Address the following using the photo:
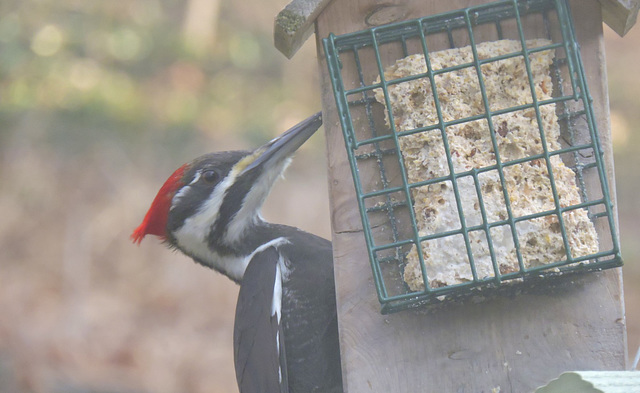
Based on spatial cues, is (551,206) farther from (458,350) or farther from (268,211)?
(268,211)

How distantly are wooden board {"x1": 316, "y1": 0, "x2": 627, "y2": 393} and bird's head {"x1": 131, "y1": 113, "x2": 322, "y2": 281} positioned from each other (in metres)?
0.89

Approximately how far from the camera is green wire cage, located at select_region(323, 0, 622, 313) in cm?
232

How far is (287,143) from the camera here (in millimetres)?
3277

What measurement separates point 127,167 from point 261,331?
199 inches

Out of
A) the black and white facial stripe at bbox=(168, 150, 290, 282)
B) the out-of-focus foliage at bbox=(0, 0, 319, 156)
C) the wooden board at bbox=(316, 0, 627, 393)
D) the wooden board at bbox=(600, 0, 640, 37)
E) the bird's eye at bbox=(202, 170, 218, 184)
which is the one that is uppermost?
the out-of-focus foliage at bbox=(0, 0, 319, 156)

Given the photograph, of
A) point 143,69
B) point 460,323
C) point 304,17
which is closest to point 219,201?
point 304,17

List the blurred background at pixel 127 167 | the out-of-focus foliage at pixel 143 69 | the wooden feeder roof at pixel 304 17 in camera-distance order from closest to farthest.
A: 1. the wooden feeder roof at pixel 304 17
2. the blurred background at pixel 127 167
3. the out-of-focus foliage at pixel 143 69

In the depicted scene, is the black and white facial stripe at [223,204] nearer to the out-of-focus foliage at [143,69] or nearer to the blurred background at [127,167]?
the blurred background at [127,167]

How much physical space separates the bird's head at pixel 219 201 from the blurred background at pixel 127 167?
3119 millimetres

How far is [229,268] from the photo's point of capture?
11.7 ft

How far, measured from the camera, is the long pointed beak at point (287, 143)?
126 inches

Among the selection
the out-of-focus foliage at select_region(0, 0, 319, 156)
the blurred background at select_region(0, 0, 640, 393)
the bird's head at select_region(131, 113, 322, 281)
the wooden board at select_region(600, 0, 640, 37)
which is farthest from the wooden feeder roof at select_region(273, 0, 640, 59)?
the out-of-focus foliage at select_region(0, 0, 319, 156)

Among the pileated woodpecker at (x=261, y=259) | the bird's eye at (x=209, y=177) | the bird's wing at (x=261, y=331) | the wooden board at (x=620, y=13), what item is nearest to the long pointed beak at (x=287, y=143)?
the pileated woodpecker at (x=261, y=259)

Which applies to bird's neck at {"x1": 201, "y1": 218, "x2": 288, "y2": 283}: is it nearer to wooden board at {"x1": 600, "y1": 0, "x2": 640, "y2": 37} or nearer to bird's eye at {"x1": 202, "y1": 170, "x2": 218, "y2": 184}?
bird's eye at {"x1": 202, "y1": 170, "x2": 218, "y2": 184}
